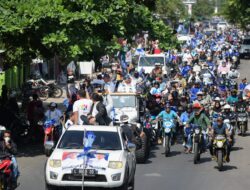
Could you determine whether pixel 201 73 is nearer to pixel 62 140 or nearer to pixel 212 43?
pixel 62 140

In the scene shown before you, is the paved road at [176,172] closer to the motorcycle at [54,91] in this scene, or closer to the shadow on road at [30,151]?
the shadow on road at [30,151]

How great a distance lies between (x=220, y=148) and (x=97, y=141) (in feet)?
18.7

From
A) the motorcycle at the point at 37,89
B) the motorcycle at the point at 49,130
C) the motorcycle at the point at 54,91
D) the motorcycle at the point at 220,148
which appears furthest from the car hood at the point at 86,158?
the motorcycle at the point at 54,91

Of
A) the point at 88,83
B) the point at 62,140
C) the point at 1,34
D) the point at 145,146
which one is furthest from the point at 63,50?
the point at 88,83

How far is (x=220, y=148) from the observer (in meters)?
22.7

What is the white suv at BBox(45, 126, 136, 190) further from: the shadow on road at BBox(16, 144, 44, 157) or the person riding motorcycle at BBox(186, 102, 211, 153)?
the person riding motorcycle at BBox(186, 102, 211, 153)

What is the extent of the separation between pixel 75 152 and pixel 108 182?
0.97m

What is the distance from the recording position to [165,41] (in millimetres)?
28578

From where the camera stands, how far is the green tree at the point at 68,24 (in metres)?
23.6

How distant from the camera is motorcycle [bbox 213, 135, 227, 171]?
74.4ft

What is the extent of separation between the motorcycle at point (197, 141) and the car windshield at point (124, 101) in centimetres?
306

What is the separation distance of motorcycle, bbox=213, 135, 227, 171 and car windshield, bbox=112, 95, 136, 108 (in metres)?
4.69


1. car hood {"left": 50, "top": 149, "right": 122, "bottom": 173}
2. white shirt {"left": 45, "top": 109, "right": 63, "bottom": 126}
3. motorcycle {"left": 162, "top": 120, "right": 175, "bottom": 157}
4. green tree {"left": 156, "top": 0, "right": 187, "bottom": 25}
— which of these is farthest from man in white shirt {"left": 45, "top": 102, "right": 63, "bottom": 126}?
green tree {"left": 156, "top": 0, "right": 187, "bottom": 25}

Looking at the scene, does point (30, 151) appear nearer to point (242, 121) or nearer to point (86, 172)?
point (242, 121)
